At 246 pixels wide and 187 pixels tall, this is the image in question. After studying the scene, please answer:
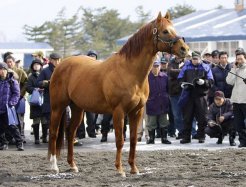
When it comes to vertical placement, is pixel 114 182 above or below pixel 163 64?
below

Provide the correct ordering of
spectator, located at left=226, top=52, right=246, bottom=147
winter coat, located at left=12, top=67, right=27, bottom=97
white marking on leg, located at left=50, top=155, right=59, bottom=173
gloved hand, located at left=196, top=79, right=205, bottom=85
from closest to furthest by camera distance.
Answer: white marking on leg, located at left=50, top=155, right=59, bottom=173 < spectator, located at left=226, top=52, right=246, bottom=147 < gloved hand, located at left=196, top=79, right=205, bottom=85 < winter coat, located at left=12, top=67, right=27, bottom=97

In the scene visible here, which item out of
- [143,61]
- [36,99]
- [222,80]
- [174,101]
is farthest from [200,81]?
[143,61]

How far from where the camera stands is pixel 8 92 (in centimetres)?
1312

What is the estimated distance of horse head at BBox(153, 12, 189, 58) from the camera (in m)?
8.91

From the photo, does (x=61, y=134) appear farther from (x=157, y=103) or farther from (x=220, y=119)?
(x=220, y=119)

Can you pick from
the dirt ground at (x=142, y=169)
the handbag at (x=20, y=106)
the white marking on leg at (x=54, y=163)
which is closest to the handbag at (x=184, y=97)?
the dirt ground at (x=142, y=169)

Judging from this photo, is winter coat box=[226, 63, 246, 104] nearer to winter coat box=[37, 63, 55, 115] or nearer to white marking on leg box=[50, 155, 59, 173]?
winter coat box=[37, 63, 55, 115]

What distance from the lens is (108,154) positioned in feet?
39.1

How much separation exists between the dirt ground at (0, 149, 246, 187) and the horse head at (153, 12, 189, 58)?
175 centimetres

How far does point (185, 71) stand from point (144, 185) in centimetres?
591

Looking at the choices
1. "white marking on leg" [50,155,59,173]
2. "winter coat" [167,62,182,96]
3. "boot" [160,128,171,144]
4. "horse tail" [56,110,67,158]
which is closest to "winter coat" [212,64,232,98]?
"winter coat" [167,62,182,96]

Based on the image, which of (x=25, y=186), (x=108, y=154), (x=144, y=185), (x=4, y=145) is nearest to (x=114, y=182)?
(x=144, y=185)

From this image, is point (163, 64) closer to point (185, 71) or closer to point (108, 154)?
point (185, 71)

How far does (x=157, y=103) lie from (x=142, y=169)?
414cm
